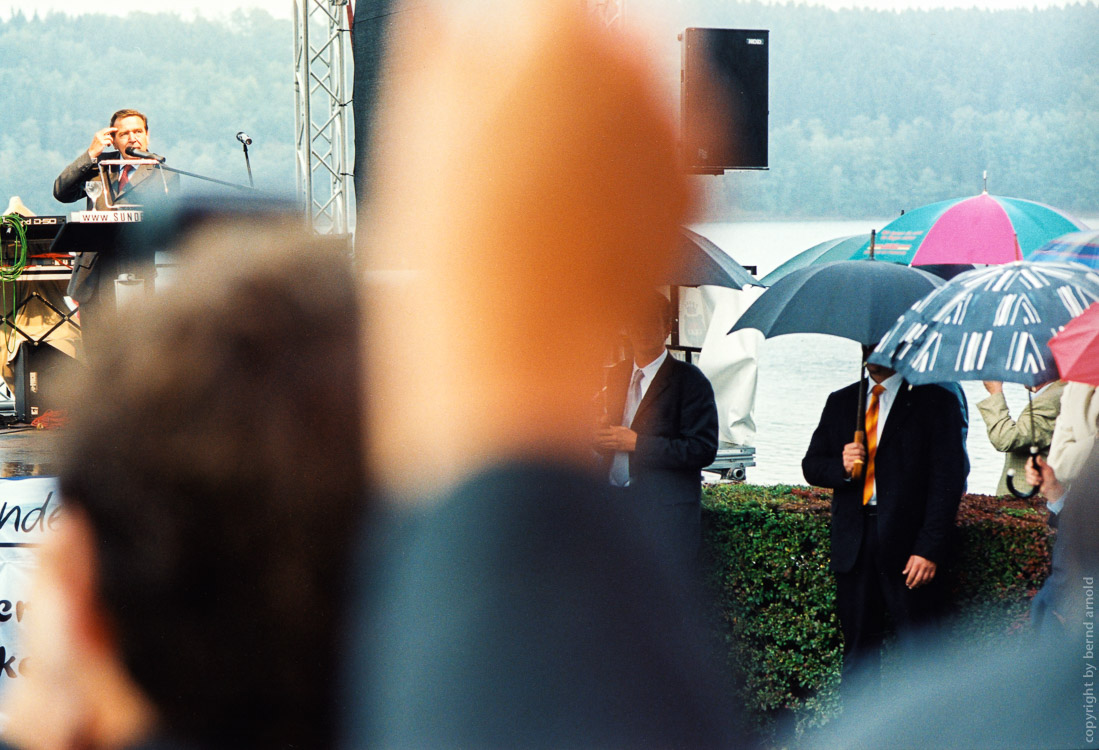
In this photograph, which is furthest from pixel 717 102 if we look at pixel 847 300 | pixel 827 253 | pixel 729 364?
pixel 729 364

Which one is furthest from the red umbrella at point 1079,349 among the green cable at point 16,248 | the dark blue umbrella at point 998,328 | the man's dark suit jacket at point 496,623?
the green cable at point 16,248

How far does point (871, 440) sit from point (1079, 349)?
3.55ft

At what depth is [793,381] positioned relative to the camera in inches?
1160

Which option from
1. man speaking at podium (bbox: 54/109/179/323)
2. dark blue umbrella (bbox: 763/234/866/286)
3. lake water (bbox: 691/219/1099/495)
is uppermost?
man speaking at podium (bbox: 54/109/179/323)

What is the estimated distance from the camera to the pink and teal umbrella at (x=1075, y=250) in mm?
4605

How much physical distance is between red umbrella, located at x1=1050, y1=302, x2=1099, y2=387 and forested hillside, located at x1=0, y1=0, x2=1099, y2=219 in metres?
0.51

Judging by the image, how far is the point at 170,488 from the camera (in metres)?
0.45

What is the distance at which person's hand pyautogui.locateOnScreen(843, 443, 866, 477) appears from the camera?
4520 millimetres

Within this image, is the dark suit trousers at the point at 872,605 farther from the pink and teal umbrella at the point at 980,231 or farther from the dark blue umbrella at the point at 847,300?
the pink and teal umbrella at the point at 980,231

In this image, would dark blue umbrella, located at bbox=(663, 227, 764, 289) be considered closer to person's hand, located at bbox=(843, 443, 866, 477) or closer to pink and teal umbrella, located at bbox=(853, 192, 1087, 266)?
person's hand, located at bbox=(843, 443, 866, 477)

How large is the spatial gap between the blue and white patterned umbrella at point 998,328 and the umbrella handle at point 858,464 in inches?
17.7

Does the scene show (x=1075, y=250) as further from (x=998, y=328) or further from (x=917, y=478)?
(x=917, y=478)

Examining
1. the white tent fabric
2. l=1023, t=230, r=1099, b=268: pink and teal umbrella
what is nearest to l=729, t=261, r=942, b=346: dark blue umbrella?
l=1023, t=230, r=1099, b=268: pink and teal umbrella

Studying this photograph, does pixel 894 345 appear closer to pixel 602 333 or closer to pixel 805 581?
pixel 805 581
